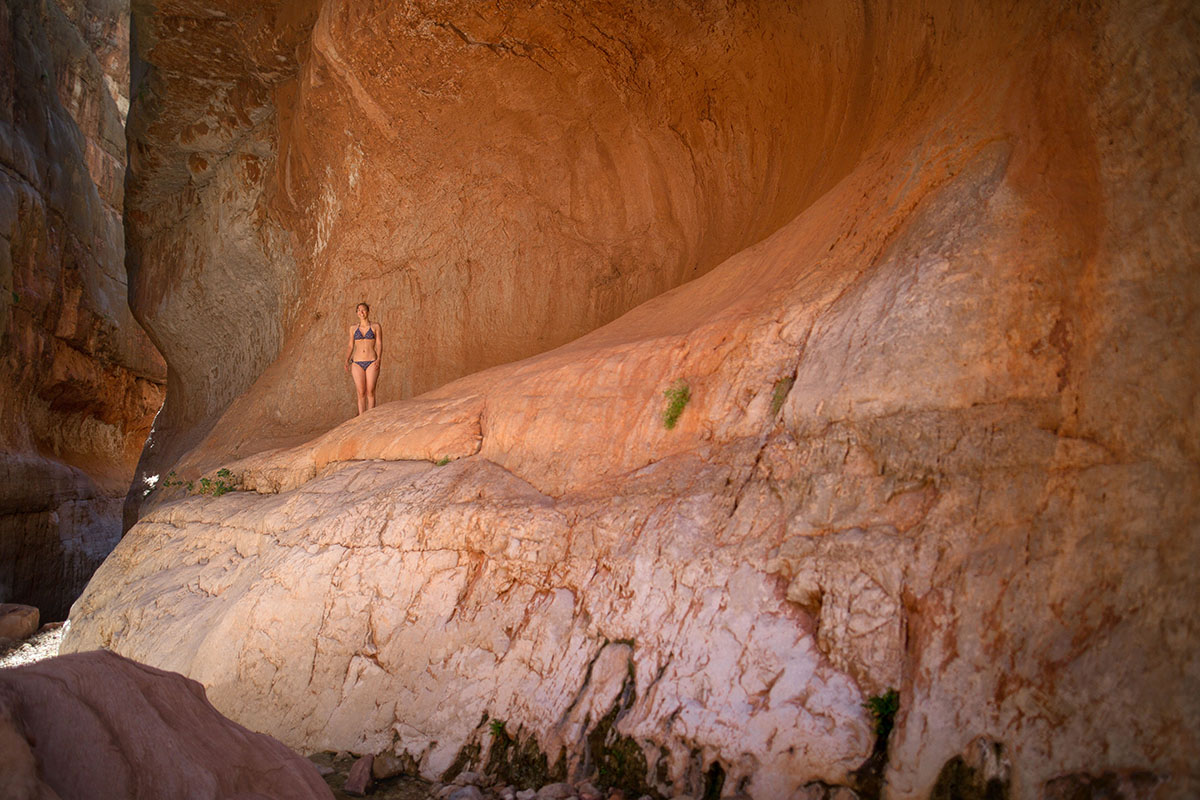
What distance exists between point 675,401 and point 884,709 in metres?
2.10

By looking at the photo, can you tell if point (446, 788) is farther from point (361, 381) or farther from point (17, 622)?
point (17, 622)

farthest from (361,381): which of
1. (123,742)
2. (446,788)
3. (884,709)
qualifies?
(884,709)

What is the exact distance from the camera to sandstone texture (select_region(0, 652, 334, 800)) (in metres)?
1.90

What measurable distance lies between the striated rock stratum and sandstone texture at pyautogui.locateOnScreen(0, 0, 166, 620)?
7.83 meters

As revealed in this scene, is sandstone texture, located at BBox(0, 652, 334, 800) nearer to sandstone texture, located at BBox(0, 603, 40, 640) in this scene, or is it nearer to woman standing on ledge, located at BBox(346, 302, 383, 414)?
woman standing on ledge, located at BBox(346, 302, 383, 414)

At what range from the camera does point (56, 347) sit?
15328mm

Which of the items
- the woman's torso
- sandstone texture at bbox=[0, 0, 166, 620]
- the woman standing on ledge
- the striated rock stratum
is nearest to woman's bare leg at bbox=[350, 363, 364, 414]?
the woman standing on ledge

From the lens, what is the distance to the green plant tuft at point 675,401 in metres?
4.34

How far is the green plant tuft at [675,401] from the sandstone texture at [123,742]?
101 inches

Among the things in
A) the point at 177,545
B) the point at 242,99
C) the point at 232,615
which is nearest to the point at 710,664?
the point at 232,615

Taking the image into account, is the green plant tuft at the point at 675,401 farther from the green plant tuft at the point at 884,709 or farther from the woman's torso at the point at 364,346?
the woman's torso at the point at 364,346

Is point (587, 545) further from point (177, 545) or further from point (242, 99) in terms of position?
point (242, 99)

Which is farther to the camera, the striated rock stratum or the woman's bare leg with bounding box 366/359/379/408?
the woman's bare leg with bounding box 366/359/379/408

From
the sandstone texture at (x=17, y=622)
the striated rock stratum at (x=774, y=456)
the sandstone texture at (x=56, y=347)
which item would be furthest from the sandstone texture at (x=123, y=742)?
the sandstone texture at (x=56, y=347)
